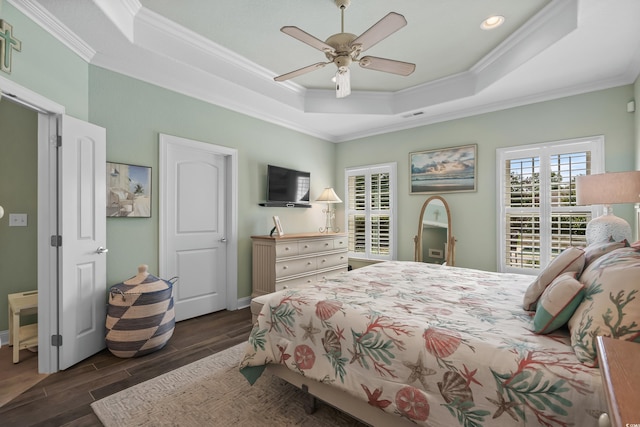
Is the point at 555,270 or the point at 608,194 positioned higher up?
the point at 608,194

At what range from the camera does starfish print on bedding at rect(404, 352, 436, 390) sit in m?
1.32

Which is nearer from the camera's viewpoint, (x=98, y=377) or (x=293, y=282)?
(x=98, y=377)

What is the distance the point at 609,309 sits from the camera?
1121mm

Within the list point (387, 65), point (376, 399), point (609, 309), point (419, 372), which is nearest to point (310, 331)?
point (376, 399)

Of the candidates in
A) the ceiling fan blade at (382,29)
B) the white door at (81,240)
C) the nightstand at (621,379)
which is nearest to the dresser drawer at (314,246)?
the white door at (81,240)

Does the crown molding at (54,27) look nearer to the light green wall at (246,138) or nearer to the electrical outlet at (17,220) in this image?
the light green wall at (246,138)

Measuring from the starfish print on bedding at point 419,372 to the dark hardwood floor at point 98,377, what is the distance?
183cm

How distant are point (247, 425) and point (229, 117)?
3369mm

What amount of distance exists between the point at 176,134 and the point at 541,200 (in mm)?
4392

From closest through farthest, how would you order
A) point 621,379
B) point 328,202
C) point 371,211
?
point 621,379
point 328,202
point 371,211

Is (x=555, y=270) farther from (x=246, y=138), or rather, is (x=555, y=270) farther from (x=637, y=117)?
(x=246, y=138)

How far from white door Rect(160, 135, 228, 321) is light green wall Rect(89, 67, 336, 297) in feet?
0.44

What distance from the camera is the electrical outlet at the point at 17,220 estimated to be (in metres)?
2.85

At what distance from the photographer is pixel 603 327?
3.61 feet
